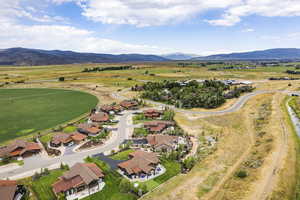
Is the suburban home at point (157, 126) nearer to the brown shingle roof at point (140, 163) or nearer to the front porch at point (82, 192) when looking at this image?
the brown shingle roof at point (140, 163)

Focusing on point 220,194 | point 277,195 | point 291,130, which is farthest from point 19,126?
point 291,130

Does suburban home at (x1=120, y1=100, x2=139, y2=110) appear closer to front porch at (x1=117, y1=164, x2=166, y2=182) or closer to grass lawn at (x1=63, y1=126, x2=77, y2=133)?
grass lawn at (x1=63, y1=126, x2=77, y2=133)

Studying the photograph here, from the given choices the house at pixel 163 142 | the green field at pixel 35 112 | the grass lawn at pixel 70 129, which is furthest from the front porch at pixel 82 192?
the green field at pixel 35 112

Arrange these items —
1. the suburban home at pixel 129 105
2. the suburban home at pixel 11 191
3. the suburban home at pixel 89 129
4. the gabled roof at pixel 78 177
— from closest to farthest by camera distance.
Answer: the suburban home at pixel 11 191
the gabled roof at pixel 78 177
the suburban home at pixel 89 129
the suburban home at pixel 129 105

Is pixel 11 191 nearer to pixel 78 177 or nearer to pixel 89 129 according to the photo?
pixel 78 177

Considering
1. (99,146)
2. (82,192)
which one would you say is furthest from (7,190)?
(99,146)

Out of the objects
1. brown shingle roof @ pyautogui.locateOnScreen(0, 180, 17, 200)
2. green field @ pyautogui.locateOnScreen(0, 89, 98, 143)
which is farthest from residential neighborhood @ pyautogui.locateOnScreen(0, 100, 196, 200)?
green field @ pyautogui.locateOnScreen(0, 89, 98, 143)
